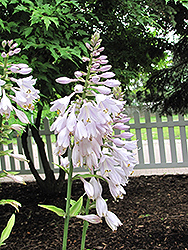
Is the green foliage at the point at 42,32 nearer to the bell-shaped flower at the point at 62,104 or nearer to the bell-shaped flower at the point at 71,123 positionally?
the bell-shaped flower at the point at 62,104

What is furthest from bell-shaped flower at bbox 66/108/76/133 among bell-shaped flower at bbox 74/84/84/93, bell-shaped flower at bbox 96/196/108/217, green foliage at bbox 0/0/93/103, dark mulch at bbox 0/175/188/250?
dark mulch at bbox 0/175/188/250

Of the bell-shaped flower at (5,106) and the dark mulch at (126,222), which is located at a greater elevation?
the bell-shaped flower at (5,106)

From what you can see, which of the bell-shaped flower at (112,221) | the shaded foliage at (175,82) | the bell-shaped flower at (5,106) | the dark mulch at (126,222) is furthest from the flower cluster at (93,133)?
the shaded foliage at (175,82)

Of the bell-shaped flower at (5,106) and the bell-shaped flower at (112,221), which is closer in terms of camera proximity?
the bell-shaped flower at (112,221)

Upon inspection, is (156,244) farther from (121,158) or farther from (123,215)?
(121,158)

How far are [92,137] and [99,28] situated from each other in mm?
3472

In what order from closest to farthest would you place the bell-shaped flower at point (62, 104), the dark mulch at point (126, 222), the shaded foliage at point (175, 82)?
1. the bell-shaped flower at point (62, 104)
2. the dark mulch at point (126, 222)
3. the shaded foliage at point (175, 82)

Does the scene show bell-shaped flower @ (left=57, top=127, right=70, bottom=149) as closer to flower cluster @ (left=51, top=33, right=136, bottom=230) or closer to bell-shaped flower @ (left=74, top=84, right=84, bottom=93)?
flower cluster @ (left=51, top=33, right=136, bottom=230)

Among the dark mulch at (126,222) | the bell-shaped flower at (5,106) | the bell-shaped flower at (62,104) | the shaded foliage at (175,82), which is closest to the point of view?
the bell-shaped flower at (62,104)

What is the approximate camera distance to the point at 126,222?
11.0 feet

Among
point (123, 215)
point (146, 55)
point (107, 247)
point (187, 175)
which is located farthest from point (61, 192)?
point (146, 55)

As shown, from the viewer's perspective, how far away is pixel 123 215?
3623 millimetres

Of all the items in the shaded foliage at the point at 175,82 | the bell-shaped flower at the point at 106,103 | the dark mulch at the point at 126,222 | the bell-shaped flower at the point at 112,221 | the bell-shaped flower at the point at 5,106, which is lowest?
the dark mulch at the point at 126,222

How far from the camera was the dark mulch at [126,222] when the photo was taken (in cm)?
292
